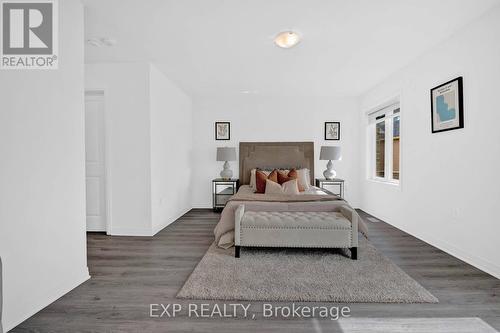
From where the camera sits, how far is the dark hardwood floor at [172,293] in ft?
5.68

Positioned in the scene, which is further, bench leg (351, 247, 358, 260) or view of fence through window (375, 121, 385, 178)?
view of fence through window (375, 121, 385, 178)

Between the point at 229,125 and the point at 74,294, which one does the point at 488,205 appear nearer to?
the point at 74,294

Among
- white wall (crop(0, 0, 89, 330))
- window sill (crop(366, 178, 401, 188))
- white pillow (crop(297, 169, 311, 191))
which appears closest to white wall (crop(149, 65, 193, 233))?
white wall (crop(0, 0, 89, 330))

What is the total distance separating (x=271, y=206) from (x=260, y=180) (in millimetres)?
1298

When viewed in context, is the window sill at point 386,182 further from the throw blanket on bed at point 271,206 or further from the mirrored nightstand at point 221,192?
the mirrored nightstand at point 221,192

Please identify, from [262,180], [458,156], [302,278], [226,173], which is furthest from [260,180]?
[458,156]

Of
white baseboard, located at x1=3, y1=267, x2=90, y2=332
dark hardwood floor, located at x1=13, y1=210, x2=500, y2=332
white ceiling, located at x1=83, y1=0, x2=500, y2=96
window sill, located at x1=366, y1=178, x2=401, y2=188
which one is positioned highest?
white ceiling, located at x1=83, y1=0, x2=500, y2=96

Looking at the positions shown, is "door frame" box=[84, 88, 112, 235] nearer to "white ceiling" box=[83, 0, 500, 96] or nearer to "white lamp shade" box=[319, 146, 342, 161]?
"white ceiling" box=[83, 0, 500, 96]

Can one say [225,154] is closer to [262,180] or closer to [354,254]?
[262,180]

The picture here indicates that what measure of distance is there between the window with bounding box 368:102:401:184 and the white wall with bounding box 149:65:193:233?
3.74 m

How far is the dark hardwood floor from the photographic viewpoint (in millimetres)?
1731

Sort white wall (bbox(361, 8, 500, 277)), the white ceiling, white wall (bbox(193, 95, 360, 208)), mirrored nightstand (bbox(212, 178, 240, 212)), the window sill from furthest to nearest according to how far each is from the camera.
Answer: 1. white wall (bbox(193, 95, 360, 208))
2. mirrored nightstand (bbox(212, 178, 240, 212))
3. the window sill
4. white wall (bbox(361, 8, 500, 277))
5. the white ceiling

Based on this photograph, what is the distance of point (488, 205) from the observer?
2514 mm

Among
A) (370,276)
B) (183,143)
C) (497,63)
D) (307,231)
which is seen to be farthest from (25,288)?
(497,63)
